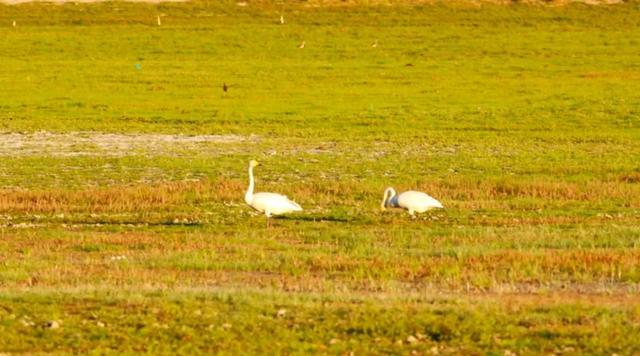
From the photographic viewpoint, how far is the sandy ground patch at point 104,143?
37.3m

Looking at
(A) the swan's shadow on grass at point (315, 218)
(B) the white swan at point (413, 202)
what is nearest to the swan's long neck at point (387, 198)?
(B) the white swan at point (413, 202)

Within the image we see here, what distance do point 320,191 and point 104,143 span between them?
1269 cm

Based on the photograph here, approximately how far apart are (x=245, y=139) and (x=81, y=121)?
7834 mm

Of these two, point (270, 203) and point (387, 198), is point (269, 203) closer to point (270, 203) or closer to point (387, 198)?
point (270, 203)

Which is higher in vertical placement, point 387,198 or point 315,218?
point 387,198

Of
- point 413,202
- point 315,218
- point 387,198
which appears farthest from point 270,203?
point 387,198

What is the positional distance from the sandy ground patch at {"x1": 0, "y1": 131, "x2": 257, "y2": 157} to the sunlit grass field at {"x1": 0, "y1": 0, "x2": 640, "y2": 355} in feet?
0.52

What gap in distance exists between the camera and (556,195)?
27.8 meters

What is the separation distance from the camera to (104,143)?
39812 mm

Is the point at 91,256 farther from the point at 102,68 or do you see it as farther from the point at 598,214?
the point at 102,68

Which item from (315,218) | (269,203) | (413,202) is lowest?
(315,218)

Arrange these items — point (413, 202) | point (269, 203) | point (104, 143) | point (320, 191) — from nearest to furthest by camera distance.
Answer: point (269, 203)
point (413, 202)
point (320, 191)
point (104, 143)

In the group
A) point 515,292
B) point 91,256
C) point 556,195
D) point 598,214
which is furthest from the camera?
point 556,195

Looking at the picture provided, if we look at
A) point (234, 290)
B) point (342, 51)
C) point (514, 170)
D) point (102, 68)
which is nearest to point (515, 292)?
point (234, 290)
